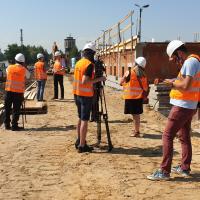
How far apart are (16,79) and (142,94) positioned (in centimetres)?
332

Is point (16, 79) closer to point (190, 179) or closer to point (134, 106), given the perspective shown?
point (134, 106)

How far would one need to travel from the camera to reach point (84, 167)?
7.19 metres

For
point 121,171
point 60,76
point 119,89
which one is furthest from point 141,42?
point 121,171

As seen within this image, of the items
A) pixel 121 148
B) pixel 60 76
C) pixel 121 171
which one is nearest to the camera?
pixel 121 171

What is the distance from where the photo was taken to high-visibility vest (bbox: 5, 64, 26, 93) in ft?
35.6

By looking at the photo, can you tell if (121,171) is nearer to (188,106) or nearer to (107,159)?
(107,159)

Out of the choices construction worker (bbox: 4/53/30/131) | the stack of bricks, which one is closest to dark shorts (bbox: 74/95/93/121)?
construction worker (bbox: 4/53/30/131)

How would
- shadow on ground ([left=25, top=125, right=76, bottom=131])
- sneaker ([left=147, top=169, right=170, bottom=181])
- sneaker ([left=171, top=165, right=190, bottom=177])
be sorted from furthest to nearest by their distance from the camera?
1. shadow on ground ([left=25, top=125, right=76, bottom=131])
2. sneaker ([left=171, top=165, right=190, bottom=177])
3. sneaker ([left=147, top=169, right=170, bottom=181])

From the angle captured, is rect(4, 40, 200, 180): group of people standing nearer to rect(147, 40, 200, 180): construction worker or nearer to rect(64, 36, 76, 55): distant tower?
rect(147, 40, 200, 180): construction worker

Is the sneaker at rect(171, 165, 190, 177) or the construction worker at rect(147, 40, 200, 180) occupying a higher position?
the construction worker at rect(147, 40, 200, 180)

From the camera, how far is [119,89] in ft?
80.2

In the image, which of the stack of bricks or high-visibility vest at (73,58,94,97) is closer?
high-visibility vest at (73,58,94,97)

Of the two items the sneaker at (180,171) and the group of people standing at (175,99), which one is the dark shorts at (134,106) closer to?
the group of people standing at (175,99)

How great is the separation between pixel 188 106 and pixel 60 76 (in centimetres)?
1240
